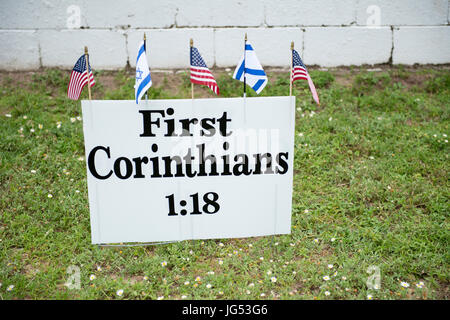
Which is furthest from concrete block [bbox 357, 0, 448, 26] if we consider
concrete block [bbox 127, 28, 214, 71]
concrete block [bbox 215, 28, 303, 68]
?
concrete block [bbox 127, 28, 214, 71]

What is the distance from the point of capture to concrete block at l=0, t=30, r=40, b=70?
239 inches

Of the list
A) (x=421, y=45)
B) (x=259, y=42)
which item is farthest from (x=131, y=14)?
(x=421, y=45)

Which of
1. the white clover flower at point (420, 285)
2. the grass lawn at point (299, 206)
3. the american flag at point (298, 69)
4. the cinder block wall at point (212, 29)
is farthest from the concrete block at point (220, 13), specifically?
the white clover flower at point (420, 285)

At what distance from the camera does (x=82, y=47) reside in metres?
6.09

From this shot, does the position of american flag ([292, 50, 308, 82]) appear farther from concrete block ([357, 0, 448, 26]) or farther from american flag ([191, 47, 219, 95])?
concrete block ([357, 0, 448, 26])

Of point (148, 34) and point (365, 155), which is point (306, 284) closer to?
point (365, 155)

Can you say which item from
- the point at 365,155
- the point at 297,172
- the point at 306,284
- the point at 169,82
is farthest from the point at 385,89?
the point at 306,284

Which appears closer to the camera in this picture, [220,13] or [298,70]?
[298,70]

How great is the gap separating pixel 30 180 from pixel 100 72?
2349 millimetres

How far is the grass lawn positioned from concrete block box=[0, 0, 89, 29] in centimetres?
66

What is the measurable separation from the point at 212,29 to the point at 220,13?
24cm

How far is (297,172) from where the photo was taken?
15.0 ft

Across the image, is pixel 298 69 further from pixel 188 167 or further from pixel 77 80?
pixel 77 80
